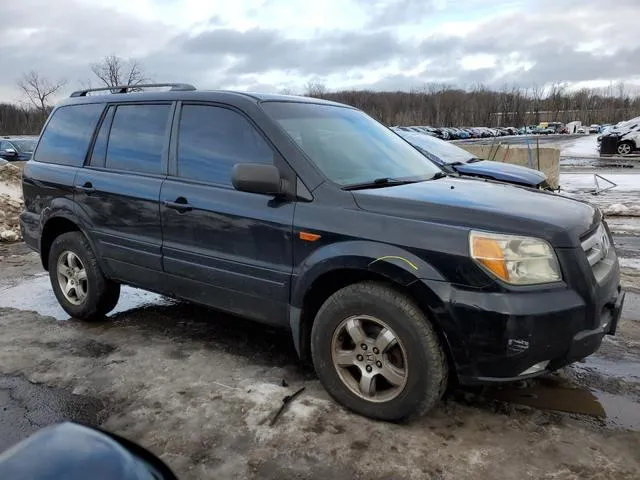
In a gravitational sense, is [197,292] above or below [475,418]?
above

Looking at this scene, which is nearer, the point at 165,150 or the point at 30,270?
the point at 165,150

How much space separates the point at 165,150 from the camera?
4133mm

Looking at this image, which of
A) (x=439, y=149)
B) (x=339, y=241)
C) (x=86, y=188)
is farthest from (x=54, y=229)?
(x=439, y=149)

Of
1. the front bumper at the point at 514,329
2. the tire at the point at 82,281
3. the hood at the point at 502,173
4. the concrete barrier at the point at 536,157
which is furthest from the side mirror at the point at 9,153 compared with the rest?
the front bumper at the point at 514,329

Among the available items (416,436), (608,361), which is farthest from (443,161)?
(416,436)

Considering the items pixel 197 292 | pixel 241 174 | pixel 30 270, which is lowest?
pixel 30 270

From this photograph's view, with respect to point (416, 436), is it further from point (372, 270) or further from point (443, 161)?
point (443, 161)

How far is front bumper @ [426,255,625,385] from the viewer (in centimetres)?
277

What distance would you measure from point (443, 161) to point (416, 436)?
5.62 m

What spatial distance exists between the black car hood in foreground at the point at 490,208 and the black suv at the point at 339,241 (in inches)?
0.4

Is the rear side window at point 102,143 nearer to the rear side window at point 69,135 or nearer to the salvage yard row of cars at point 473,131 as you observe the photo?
the rear side window at point 69,135

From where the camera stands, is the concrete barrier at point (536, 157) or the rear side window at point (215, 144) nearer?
the rear side window at point (215, 144)

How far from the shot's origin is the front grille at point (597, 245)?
3038 millimetres

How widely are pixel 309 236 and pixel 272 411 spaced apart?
106cm
